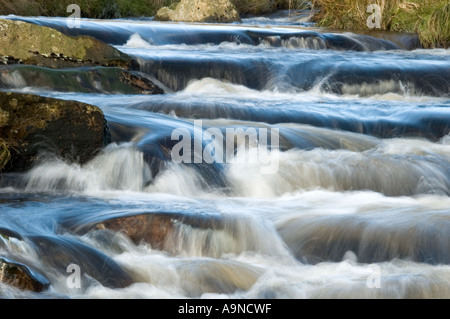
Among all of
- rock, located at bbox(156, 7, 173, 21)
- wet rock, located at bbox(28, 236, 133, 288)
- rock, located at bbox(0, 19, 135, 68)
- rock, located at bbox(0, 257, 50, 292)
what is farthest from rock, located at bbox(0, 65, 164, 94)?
rock, located at bbox(156, 7, 173, 21)

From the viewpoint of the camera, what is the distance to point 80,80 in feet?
28.1

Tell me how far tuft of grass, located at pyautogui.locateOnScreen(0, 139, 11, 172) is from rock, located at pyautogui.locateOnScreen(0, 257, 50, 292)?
1937 millimetres

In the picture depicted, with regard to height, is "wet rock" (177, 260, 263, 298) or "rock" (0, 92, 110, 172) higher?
"rock" (0, 92, 110, 172)

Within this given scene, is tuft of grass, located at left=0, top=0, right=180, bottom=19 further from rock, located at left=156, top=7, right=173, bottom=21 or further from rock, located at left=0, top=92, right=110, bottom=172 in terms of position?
rock, located at left=0, top=92, right=110, bottom=172

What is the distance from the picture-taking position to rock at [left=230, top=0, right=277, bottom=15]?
70.5ft

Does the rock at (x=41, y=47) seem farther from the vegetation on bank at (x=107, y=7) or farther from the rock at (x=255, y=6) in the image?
the rock at (x=255, y=6)

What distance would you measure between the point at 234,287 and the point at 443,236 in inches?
58.4

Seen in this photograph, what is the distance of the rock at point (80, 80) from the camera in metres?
8.26

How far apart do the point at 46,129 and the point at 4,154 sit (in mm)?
370

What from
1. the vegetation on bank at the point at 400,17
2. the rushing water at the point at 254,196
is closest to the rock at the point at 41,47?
the rushing water at the point at 254,196

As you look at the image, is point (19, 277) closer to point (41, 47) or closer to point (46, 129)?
point (46, 129)

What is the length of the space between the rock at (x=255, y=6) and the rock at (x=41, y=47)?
12.9 meters

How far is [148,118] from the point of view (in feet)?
23.4

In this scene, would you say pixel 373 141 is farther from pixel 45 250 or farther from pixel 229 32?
pixel 229 32
